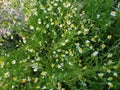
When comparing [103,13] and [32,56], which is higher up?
[103,13]

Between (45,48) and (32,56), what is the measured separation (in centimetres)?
18

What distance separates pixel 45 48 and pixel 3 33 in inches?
32.9

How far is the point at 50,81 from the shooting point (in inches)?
111

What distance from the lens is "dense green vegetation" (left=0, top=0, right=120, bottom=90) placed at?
2883mm

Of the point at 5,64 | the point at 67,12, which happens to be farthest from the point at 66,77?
the point at 67,12

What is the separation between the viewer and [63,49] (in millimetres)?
3250

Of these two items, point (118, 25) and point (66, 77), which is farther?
point (118, 25)

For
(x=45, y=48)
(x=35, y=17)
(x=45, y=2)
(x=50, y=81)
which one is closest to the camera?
(x=50, y=81)

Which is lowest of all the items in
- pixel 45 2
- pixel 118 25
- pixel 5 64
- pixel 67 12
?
pixel 5 64

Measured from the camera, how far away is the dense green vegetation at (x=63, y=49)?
2883 millimetres

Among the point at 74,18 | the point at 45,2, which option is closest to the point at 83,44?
the point at 74,18

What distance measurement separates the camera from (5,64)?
3.12m

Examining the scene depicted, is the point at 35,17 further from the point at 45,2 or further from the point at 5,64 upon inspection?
the point at 5,64

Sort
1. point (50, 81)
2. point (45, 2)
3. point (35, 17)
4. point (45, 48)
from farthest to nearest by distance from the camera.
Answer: point (45, 2) → point (35, 17) → point (45, 48) → point (50, 81)
